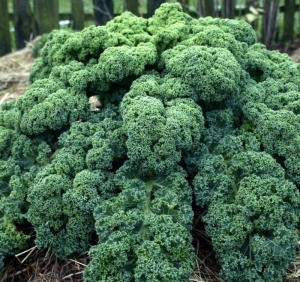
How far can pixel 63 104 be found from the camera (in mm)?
3686

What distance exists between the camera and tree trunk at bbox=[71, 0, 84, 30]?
832 centimetres

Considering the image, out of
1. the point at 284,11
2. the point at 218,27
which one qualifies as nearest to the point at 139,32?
the point at 218,27

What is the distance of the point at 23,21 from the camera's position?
8.28 metres

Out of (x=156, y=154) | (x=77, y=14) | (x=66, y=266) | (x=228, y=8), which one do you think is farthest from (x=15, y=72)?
(x=156, y=154)

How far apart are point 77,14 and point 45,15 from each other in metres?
0.50

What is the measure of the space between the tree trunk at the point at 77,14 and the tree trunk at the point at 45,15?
0.95ft

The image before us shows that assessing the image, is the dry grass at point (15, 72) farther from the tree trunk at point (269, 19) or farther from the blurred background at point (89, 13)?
the tree trunk at point (269, 19)

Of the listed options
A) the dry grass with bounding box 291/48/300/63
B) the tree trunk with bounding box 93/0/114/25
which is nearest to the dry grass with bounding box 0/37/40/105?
the tree trunk with bounding box 93/0/114/25

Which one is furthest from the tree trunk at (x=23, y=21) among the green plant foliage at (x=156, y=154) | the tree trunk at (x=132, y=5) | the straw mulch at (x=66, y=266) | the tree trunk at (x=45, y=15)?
the straw mulch at (x=66, y=266)

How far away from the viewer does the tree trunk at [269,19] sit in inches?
317

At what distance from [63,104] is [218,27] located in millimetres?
1340

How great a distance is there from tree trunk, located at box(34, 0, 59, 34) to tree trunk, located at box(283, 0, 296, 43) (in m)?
3.68

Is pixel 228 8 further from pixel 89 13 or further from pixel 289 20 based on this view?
pixel 89 13

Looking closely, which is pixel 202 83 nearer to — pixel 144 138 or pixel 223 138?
pixel 223 138
